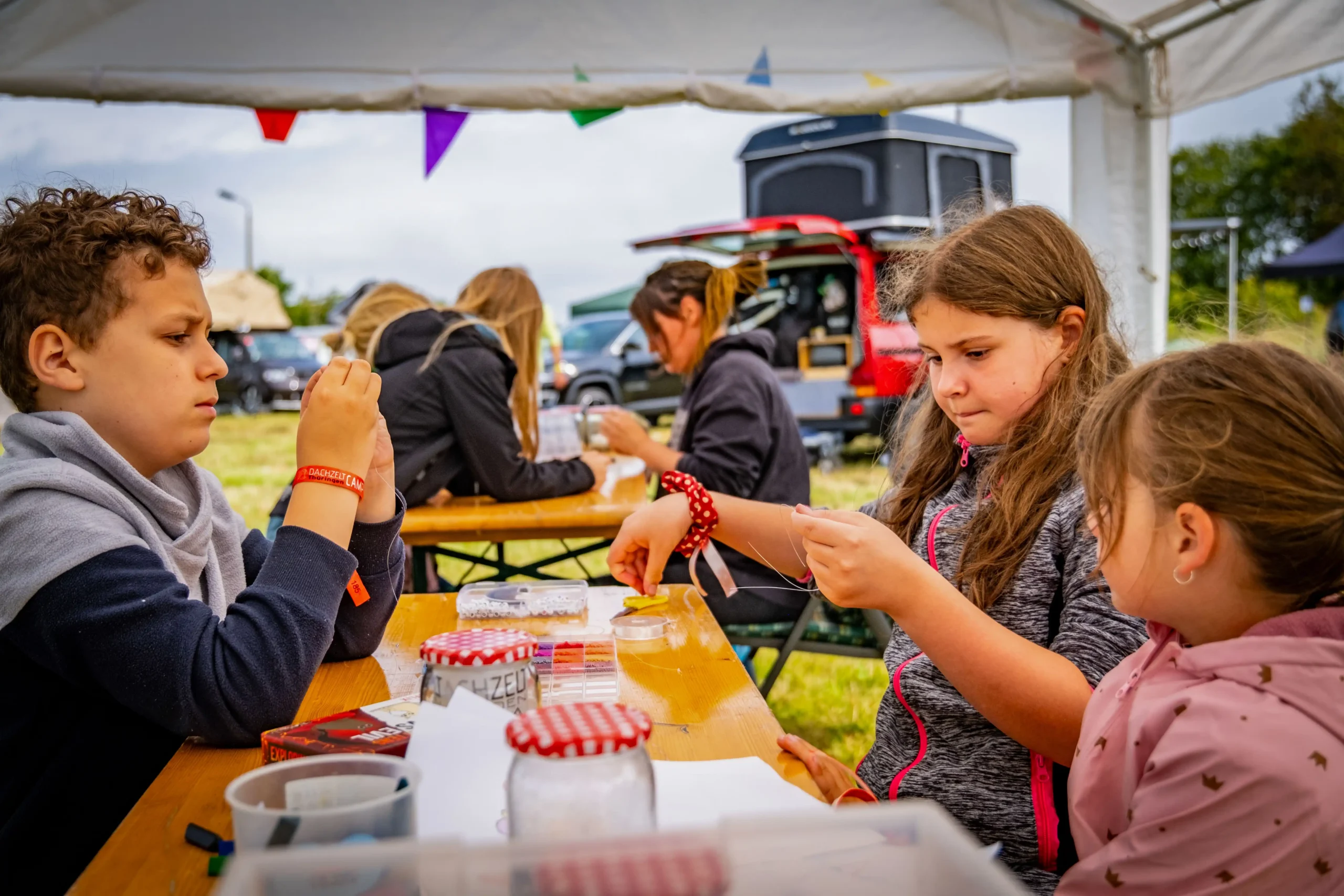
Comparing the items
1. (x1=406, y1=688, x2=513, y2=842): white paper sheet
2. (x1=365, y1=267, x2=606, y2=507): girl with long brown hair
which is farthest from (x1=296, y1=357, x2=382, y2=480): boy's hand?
(x1=365, y1=267, x2=606, y2=507): girl with long brown hair

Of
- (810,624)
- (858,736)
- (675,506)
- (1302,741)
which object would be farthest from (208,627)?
(858,736)

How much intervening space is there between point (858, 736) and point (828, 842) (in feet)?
11.1

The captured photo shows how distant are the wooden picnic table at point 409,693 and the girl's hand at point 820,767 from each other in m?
0.01

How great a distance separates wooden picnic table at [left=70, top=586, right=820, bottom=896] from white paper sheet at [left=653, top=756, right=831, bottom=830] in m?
0.04

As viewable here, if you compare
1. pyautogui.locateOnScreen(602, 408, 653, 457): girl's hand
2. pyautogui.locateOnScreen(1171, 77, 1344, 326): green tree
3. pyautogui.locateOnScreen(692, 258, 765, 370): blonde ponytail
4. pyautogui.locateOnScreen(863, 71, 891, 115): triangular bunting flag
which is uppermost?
pyautogui.locateOnScreen(1171, 77, 1344, 326): green tree

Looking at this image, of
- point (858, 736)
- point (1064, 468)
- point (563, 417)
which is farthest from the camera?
point (563, 417)

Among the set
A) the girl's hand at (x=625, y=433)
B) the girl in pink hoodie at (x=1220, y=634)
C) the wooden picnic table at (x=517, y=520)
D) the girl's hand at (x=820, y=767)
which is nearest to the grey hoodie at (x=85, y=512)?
the girl's hand at (x=820, y=767)

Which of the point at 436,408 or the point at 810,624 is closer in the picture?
the point at 810,624

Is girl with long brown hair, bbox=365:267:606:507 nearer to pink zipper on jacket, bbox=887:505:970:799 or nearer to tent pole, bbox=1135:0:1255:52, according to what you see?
pink zipper on jacket, bbox=887:505:970:799

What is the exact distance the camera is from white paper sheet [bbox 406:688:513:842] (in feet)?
3.10

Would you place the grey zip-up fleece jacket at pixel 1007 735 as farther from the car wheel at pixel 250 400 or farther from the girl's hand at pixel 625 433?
the car wheel at pixel 250 400

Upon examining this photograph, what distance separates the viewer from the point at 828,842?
1.86 ft

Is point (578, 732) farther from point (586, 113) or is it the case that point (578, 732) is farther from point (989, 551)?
point (586, 113)

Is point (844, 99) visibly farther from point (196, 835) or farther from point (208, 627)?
point (196, 835)
